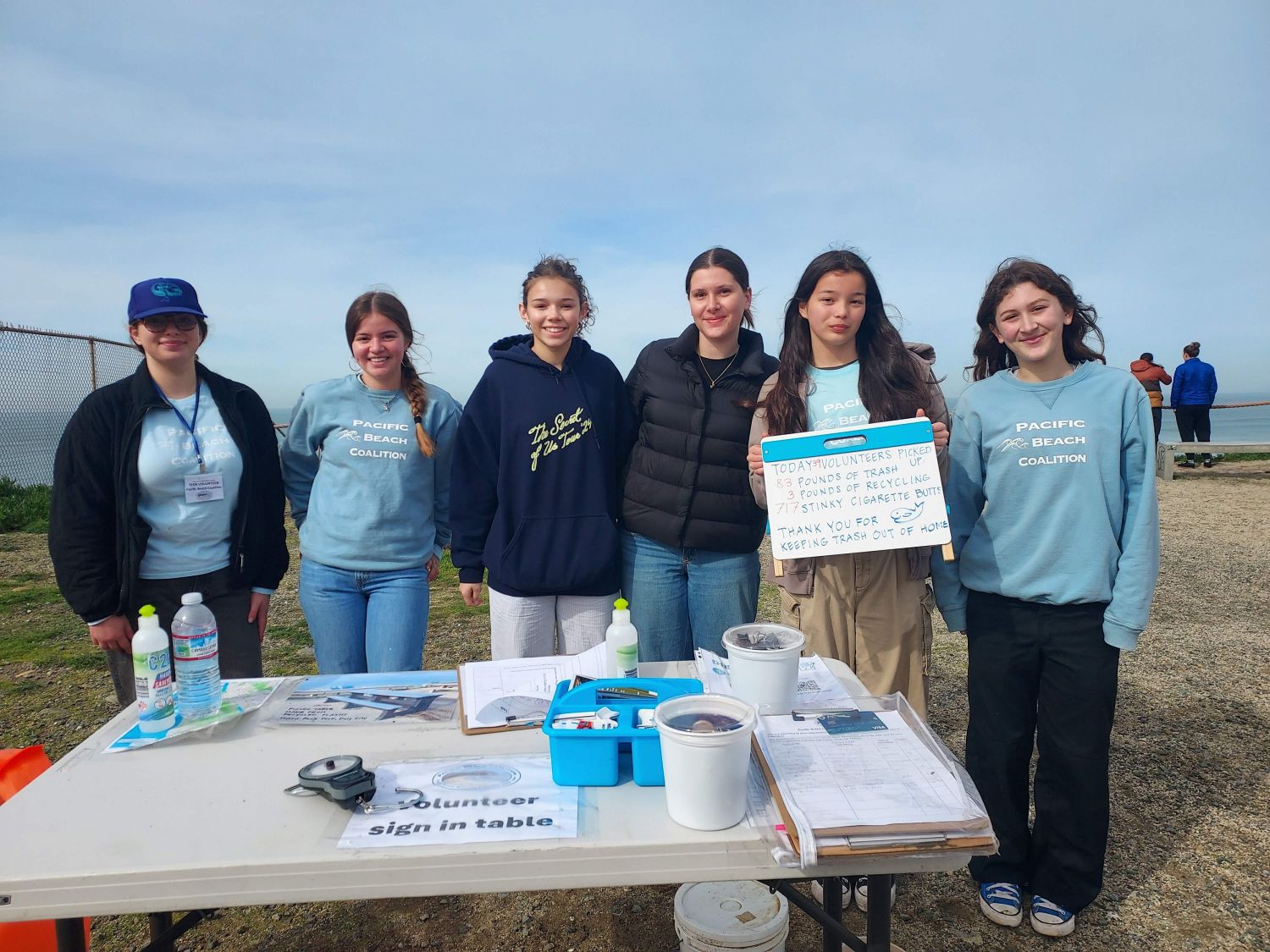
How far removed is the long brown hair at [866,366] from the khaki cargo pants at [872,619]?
0.50 meters

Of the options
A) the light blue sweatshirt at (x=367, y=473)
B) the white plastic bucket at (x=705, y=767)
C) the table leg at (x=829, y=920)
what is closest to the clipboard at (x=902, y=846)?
the white plastic bucket at (x=705, y=767)

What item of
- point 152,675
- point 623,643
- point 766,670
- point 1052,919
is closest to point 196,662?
point 152,675

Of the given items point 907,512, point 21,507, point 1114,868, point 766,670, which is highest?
point 907,512

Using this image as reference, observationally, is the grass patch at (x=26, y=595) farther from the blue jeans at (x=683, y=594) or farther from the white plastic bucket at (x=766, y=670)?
the white plastic bucket at (x=766, y=670)

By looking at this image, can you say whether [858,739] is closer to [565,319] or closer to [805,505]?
[805,505]

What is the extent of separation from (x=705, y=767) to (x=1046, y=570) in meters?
1.62

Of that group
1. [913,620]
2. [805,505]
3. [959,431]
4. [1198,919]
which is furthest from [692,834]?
[1198,919]

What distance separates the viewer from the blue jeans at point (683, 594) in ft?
9.78

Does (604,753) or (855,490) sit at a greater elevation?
(855,490)

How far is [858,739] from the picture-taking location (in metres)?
1.73

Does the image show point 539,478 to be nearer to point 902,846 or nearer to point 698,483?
point 698,483

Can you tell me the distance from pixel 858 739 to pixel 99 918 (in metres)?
2.84

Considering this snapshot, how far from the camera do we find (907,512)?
2422mm

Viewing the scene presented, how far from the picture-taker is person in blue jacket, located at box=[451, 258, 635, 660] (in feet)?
9.71
